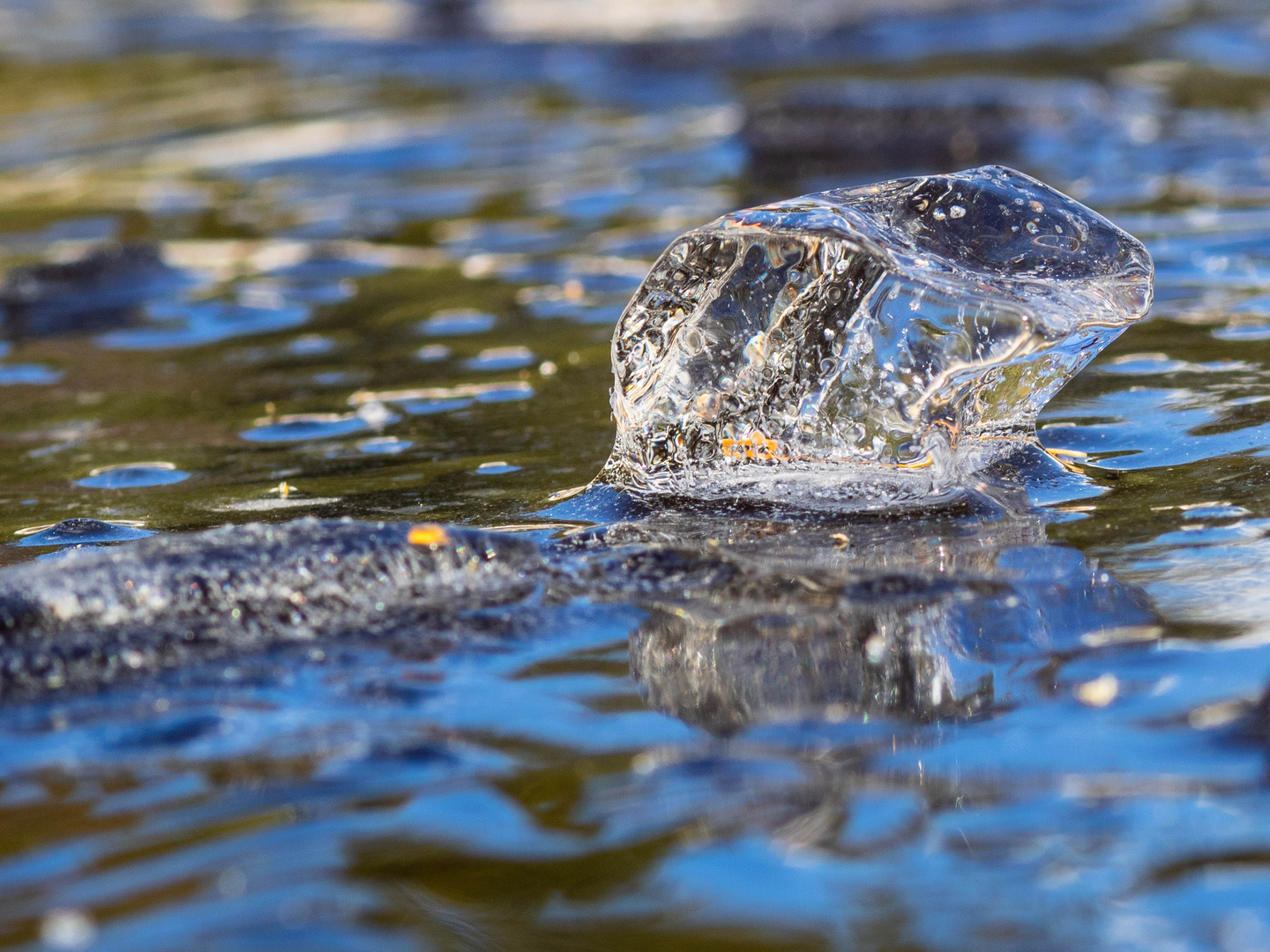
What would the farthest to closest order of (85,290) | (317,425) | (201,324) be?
(85,290) → (201,324) → (317,425)

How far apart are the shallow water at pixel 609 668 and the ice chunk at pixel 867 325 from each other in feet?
0.64

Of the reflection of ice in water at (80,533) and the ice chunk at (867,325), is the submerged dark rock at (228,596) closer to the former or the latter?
the reflection of ice in water at (80,533)

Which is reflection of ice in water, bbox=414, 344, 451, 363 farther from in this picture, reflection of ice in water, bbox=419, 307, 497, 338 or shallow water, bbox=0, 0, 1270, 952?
reflection of ice in water, bbox=419, 307, 497, 338

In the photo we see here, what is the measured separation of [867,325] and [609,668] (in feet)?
3.45

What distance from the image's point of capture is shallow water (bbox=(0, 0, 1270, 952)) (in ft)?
5.61

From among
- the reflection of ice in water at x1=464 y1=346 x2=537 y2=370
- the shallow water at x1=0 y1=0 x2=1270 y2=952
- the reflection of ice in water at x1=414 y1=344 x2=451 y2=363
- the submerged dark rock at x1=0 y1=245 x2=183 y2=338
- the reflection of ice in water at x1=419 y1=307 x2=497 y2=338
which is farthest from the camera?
the submerged dark rock at x1=0 y1=245 x2=183 y2=338

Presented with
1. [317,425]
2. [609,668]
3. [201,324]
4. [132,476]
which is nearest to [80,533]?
[132,476]

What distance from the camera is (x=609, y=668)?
230 centimetres

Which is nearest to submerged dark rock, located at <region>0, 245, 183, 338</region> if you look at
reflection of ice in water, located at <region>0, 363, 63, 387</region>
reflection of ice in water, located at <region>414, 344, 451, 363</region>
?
reflection of ice in water, located at <region>0, 363, 63, 387</region>

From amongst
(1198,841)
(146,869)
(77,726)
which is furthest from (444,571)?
(1198,841)

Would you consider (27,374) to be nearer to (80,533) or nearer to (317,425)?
(317,425)

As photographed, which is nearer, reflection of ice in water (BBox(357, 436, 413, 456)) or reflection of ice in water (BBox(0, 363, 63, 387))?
reflection of ice in water (BBox(357, 436, 413, 456))

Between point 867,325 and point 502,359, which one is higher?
point 867,325

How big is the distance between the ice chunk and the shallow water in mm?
194
